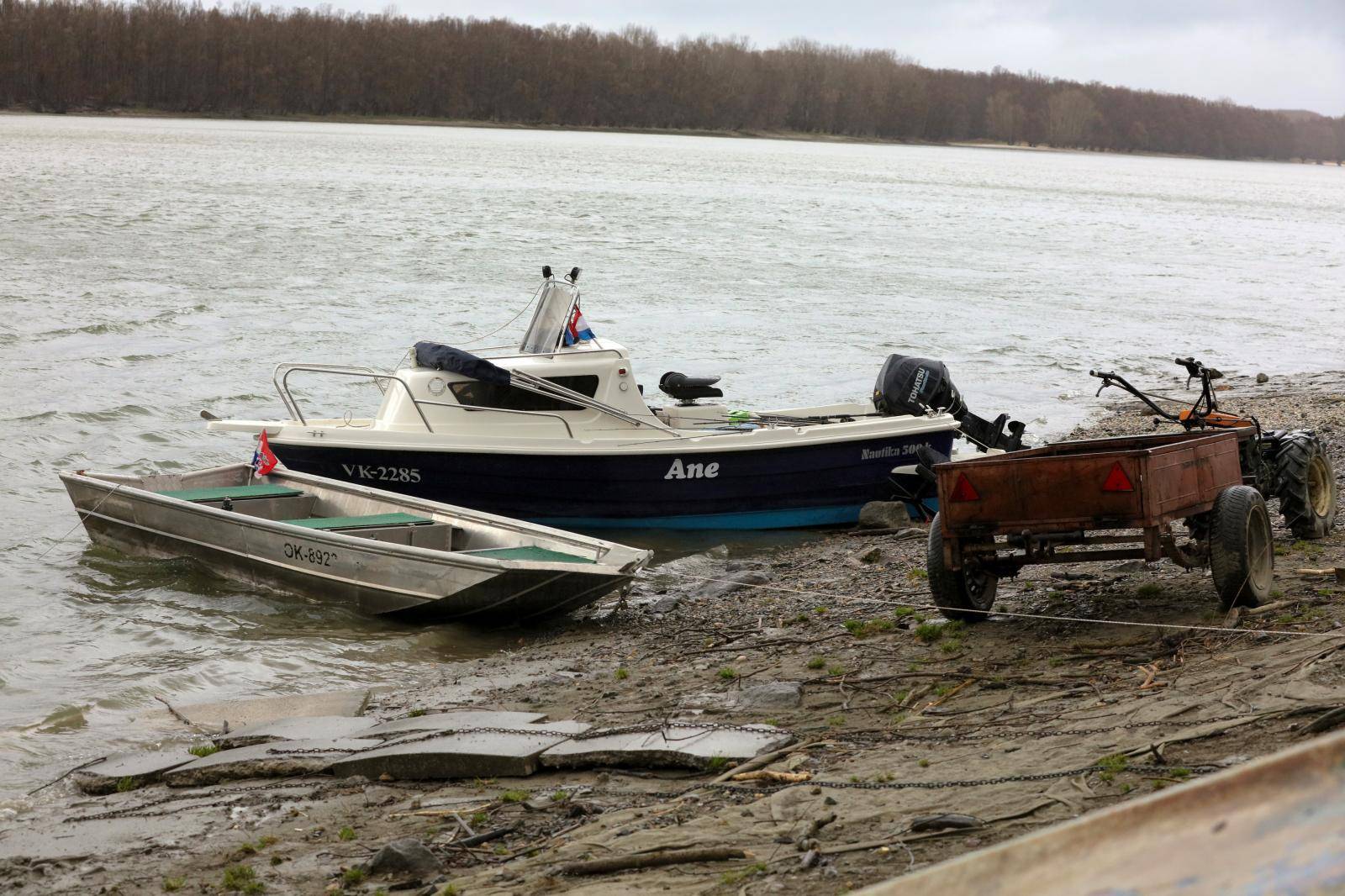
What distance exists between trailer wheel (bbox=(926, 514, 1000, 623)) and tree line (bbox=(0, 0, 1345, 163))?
379ft

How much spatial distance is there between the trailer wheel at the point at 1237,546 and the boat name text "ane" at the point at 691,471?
640 cm

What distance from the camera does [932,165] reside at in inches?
4547

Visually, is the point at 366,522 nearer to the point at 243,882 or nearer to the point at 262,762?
the point at 262,762

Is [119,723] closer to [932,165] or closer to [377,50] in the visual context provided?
[932,165]

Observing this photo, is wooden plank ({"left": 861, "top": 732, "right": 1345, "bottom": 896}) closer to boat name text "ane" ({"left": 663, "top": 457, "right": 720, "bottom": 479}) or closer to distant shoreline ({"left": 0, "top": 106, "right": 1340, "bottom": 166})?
boat name text "ane" ({"left": 663, "top": 457, "right": 720, "bottom": 479})

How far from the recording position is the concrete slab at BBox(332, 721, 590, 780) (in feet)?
20.3

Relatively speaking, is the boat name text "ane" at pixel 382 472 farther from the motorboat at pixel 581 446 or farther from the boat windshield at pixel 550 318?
the boat windshield at pixel 550 318

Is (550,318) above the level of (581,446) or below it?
above

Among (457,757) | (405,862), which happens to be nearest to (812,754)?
(457,757)

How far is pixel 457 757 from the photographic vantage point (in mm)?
6238

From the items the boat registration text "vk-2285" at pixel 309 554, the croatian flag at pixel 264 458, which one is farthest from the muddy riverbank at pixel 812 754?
the croatian flag at pixel 264 458

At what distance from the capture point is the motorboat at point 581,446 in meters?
13.1

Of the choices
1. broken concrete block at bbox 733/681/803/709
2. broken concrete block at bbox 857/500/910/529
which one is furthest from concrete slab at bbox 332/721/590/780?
broken concrete block at bbox 857/500/910/529

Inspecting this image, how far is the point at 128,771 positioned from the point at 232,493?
18.5 ft
